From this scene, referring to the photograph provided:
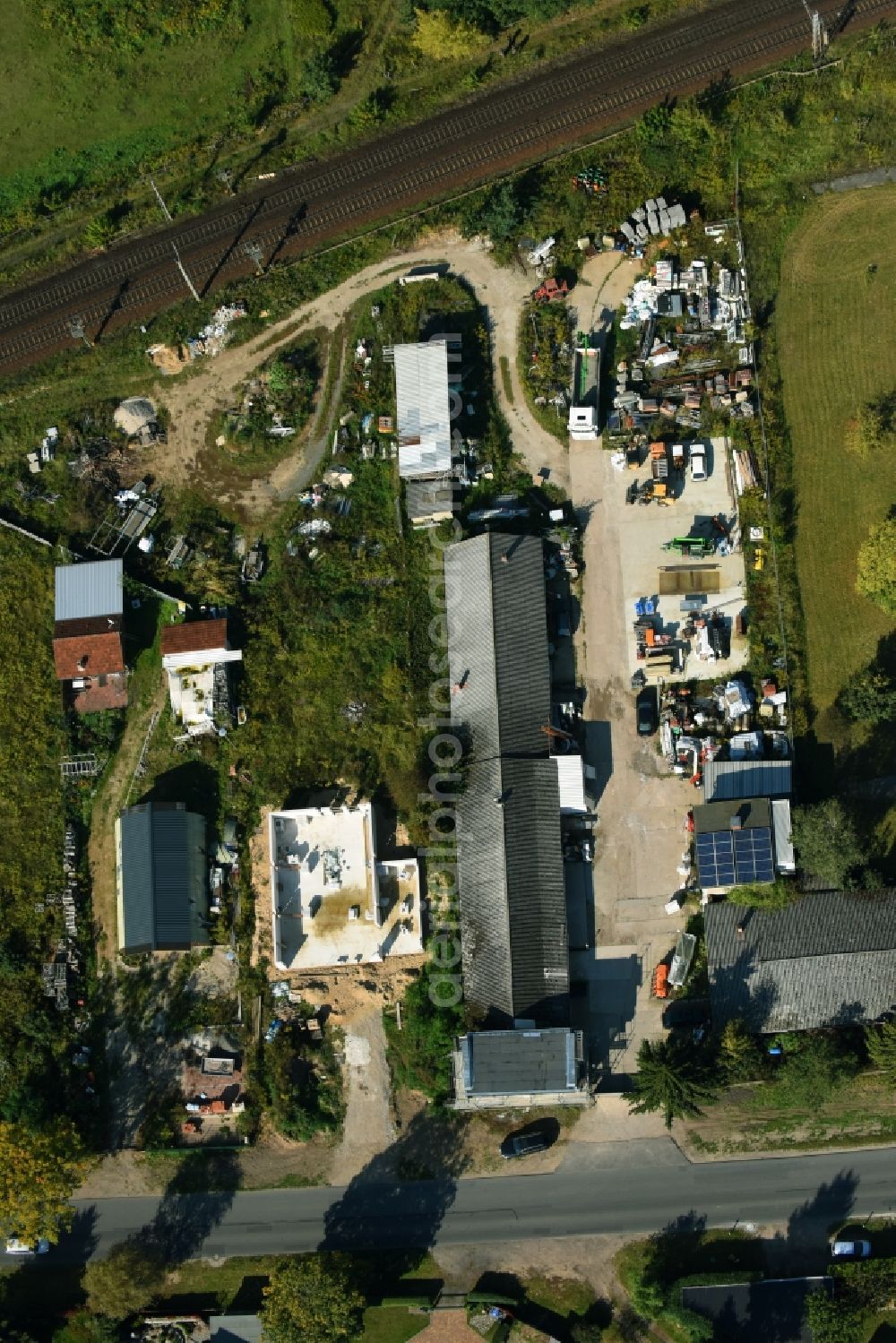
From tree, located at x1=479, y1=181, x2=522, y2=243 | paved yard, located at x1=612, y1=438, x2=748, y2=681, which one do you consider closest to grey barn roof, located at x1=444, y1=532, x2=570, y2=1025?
paved yard, located at x1=612, y1=438, x2=748, y2=681

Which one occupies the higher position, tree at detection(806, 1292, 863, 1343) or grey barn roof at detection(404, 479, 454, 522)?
grey barn roof at detection(404, 479, 454, 522)

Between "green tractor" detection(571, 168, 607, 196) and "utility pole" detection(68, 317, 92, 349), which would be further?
"utility pole" detection(68, 317, 92, 349)

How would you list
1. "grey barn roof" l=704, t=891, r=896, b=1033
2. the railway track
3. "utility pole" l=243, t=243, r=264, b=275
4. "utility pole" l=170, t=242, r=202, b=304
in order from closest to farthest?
"grey barn roof" l=704, t=891, r=896, b=1033 → the railway track → "utility pole" l=170, t=242, r=202, b=304 → "utility pole" l=243, t=243, r=264, b=275

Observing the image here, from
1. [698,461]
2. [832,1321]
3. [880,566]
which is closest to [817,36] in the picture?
[698,461]

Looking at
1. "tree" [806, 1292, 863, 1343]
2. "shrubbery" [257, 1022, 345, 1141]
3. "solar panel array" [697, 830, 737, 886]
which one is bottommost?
"tree" [806, 1292, 863, 1343]

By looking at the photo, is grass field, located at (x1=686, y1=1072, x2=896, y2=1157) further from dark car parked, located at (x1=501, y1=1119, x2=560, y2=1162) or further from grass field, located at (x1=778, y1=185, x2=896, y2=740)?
grass field, located at (x1=778, y1=185, x2=896, y2=740)

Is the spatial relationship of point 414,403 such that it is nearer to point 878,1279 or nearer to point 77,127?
point 77,127

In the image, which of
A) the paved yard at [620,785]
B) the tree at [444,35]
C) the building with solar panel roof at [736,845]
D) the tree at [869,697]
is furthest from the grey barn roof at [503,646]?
the tree at [444,35]

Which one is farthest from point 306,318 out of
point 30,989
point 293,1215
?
point 293,1215
